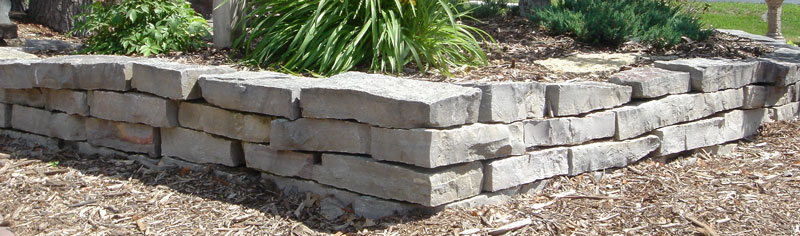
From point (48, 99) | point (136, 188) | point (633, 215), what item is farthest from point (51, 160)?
point (633, 215)

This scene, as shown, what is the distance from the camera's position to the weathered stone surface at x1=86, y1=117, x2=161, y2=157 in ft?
14.7

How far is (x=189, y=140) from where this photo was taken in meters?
4.32

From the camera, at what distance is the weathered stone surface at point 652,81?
4336mm

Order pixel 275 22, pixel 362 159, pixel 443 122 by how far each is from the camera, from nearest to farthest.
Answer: pixel 443 122 < pixel 362 159 < pixel 275 22

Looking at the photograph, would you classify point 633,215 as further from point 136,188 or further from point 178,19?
point 178,19

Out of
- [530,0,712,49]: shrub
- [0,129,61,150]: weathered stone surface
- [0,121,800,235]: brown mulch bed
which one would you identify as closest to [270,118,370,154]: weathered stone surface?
[0,121,800,235]: brown mulch bed

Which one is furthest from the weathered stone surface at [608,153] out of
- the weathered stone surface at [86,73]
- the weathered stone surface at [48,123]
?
the weathered stone surface at [48,123]

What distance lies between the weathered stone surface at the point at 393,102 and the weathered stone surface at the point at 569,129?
0.46 m

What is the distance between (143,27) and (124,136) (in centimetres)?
110

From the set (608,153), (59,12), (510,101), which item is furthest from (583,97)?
(59,12)

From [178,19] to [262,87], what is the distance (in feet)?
6.37

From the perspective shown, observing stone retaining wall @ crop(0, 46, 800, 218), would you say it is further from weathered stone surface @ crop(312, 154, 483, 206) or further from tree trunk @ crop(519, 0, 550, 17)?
tree trunk @ crop(519, 0, 550, 17)

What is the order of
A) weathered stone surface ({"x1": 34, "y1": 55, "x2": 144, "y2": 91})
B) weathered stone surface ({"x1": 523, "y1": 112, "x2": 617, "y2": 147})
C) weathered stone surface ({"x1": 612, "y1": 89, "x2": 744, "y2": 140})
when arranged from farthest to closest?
weathered stone surface ({"x1": 34, "y1": 55, "x2": 144, "y2": 91}) → weathered stone surface ({"x1": 612, "y1": 89, "x2": 744, "y2": 140}) → weathered stone surface ({"x1": 523, "y1": 112, "x2": 617, "y2": 147})

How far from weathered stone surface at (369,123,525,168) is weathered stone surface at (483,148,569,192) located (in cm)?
8
